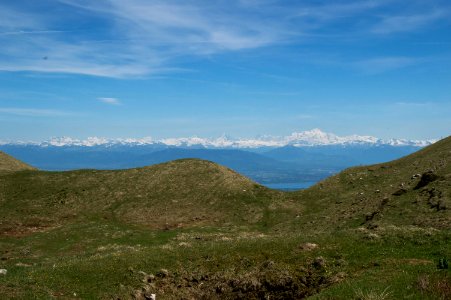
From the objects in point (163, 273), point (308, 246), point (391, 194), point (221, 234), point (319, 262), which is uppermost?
point (391, 194)

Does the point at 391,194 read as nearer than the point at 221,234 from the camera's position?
No

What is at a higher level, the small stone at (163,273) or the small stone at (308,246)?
the small stone at (308,246)

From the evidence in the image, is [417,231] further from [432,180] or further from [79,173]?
[79,173]

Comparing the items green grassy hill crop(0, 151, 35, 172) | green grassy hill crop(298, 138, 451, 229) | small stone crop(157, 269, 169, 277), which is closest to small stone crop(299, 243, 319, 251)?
small stone crop(157, 269, 169, 277)

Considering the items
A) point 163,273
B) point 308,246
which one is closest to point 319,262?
point 308,246

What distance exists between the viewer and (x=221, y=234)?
2196 inches

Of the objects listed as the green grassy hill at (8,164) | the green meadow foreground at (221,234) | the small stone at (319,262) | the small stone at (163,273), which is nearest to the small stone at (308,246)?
the green meadow foreground at (221,234)

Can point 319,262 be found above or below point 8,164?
below

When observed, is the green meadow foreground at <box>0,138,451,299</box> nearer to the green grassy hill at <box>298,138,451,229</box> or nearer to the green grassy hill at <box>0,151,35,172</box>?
the green grassy hill at <box>298,138,451,229</box>

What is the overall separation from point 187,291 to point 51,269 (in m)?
10.1

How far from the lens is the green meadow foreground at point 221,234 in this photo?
25.8m

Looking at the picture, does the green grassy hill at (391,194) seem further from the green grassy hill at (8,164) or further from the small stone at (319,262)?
the green grassy hill at (8,164)

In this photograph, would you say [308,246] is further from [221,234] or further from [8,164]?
[8,164]

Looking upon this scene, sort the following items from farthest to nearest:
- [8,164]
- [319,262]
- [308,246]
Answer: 1. [8,164]
2. [308,246]
3. [319,262]
